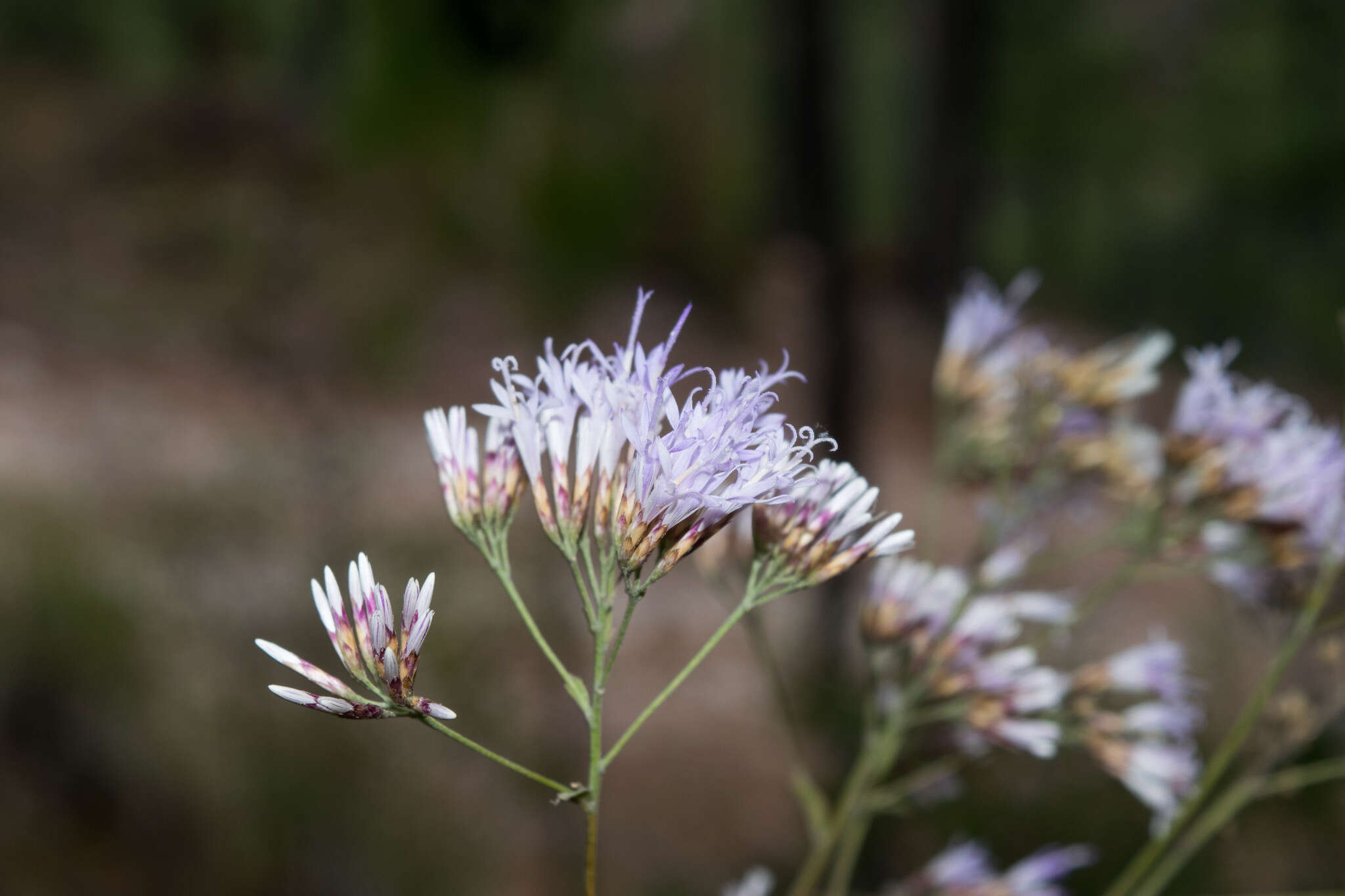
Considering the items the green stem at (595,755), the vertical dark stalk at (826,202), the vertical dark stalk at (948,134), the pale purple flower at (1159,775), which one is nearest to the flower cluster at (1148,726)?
the pale purple flower at (1159,775)

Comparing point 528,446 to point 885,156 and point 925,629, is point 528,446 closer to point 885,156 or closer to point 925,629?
point 925,629

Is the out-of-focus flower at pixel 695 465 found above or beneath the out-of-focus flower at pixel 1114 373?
beneath

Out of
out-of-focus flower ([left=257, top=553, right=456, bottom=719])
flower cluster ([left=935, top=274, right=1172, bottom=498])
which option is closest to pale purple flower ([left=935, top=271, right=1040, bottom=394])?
flower cluster ([left=935, top=274, right=1172, bottom=498])

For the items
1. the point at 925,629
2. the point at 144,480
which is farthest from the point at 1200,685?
the point at 144,480

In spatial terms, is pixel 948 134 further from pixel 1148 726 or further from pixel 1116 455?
pixel 1148 726

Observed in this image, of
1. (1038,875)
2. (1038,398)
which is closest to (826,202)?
(1038,398)

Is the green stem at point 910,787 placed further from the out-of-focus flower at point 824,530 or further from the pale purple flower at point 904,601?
the out-of-focus flower at point 824,530
